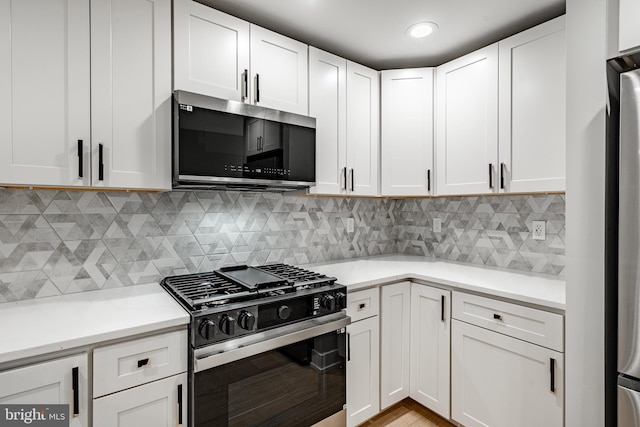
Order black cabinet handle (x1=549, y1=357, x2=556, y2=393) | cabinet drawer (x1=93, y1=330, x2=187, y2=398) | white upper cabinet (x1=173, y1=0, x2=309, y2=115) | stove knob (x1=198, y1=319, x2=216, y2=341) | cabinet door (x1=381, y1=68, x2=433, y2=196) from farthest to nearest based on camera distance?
cabinet door (x1=381, y1=68, x2=433, y2=196), white upper cabinet (x1=173, y1=0, x2=309, y2=115), black cabinet handle (x1=549, y1=357, x2=556, y2=393), stove knob (x1=198, y1=319, x2=216, y2=341), cabinet drawer (x1=93, y1=330, x2=187, y2=398)

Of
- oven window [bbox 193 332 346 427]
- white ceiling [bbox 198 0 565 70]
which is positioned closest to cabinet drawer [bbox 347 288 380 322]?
oven window [bbox 193 332 346 427]

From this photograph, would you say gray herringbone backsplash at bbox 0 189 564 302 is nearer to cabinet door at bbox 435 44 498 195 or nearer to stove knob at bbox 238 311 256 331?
cabinet door at bbox 435 44 498 195

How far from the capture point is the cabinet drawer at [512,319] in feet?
5.08

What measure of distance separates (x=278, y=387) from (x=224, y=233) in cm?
96

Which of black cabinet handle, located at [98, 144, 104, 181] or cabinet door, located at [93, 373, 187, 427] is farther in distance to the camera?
black cabinet handle, located at [98, 144, 104, 181]

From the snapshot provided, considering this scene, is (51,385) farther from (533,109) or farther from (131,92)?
(533,109)

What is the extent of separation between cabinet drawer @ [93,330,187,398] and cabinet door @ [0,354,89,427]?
4cm

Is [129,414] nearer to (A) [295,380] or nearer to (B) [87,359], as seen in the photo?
(B) [87,359]

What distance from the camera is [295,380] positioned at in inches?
64.1

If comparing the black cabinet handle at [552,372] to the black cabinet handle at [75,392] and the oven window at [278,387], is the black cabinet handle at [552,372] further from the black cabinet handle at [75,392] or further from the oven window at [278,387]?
the black cabinet handle at [75,392]

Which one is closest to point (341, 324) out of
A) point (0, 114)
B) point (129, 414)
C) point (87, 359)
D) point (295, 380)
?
point (295, 380)

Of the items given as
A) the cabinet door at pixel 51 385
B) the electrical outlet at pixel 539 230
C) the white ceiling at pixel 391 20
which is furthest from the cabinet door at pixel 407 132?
the cabinet door at pixel 51 385

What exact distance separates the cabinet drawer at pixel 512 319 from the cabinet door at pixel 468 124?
719 millimetres

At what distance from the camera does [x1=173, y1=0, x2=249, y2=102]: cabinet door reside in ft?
5.38
